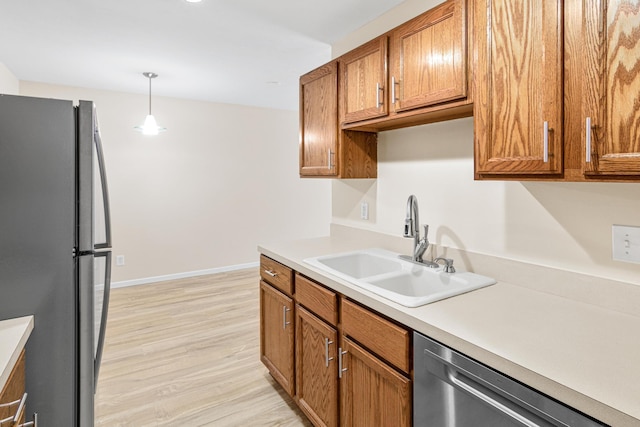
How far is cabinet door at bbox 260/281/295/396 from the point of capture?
199 cm

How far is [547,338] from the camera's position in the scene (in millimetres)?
1016

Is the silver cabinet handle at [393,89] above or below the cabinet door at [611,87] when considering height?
above

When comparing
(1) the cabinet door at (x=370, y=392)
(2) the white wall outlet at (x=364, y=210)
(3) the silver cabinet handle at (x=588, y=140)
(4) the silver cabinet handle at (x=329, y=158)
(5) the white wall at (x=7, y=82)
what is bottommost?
(1) the cabinet door at (x=370, y=392)

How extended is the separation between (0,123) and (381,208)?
1908 millimetres

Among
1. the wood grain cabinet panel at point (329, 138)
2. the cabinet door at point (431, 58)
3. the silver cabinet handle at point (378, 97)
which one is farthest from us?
the wood grain cabinet panel at point (329, 138)

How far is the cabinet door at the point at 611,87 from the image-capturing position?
3.13 ft

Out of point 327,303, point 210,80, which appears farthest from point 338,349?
point 210,80

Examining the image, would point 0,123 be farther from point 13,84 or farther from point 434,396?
point 13,84

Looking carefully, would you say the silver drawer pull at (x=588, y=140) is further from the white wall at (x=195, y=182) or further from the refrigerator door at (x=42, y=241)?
the white wall at (x=195, y=182)

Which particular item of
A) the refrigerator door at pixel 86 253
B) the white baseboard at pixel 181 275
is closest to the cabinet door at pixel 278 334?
the refrigerator door at pixel 86 253

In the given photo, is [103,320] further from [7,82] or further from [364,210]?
[7,82]

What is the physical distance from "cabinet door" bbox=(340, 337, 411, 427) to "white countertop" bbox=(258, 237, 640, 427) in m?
0.23

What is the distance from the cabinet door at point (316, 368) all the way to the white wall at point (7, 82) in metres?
3.57

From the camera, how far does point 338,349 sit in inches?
62.8
